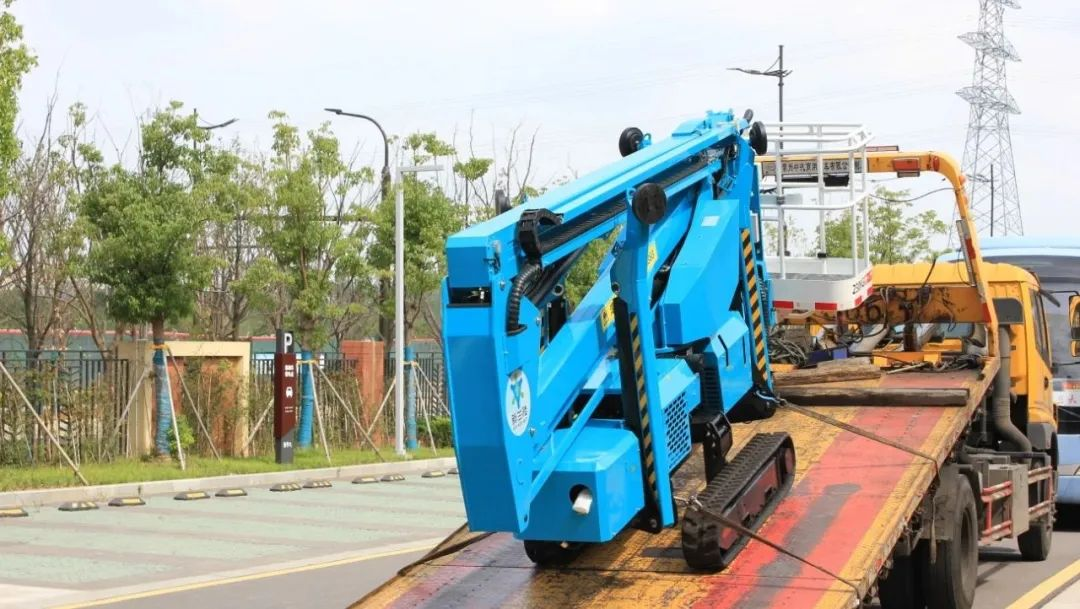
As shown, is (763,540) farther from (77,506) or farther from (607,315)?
(77,506)

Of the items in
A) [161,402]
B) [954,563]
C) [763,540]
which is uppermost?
[161,402]

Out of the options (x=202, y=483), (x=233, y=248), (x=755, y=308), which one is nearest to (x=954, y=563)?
(x=755, y=308)

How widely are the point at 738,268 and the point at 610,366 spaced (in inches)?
76.9

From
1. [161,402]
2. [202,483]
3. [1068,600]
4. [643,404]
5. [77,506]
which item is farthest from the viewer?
[161,402]

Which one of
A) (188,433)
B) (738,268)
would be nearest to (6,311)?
(188,433)

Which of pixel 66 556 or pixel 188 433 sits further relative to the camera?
pixel 188 433

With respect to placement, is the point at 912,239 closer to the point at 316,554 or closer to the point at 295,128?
the point at 295,128

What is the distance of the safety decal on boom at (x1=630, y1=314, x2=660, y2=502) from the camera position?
23.0ft

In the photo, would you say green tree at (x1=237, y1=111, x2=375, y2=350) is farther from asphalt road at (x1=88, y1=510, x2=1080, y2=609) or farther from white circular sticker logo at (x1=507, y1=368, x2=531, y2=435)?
white circular sticker logo at (x1=507, y1=368, x2=531, y2=435)

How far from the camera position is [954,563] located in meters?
9.62

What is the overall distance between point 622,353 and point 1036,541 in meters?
7.86

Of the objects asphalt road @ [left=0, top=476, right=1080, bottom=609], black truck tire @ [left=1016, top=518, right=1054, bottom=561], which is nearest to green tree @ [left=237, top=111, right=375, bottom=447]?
asphalt road @ [left=0, top=476, right=1080, bottom=609]

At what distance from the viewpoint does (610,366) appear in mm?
7141

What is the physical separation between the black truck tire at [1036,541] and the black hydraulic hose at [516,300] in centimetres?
864
